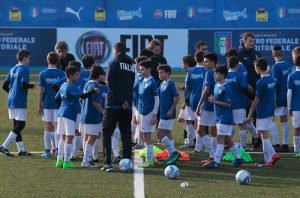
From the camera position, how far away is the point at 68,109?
14.3m

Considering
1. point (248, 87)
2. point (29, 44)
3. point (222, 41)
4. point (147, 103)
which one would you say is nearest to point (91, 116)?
point (147, 103)

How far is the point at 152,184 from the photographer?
12945 millimetres

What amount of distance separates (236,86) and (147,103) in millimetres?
1955

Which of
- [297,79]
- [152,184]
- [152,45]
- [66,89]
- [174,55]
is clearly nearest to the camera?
[152,184]

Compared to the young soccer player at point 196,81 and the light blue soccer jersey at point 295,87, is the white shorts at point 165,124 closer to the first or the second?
the young soccer player at point 196,81

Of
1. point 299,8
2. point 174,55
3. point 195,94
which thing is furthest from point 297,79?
point 299,8

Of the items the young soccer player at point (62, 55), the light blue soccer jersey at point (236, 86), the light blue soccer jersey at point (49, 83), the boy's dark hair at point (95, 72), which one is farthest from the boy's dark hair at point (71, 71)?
the light blue soccer jersey at point (236, 86)

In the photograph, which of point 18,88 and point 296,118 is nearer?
point 18,88

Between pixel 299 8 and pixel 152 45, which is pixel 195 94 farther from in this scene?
pixel 299 8

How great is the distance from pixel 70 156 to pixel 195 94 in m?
2.85

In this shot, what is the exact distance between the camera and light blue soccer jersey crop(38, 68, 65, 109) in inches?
601

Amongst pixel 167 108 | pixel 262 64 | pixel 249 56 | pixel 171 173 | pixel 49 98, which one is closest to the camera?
pixel 171 173

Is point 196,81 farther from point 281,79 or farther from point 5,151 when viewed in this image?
point 5,151

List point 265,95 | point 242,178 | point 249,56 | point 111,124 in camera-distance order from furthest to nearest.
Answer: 1. point 249,56
2. point 265,95
3. point 111,124
4. point 242,178
